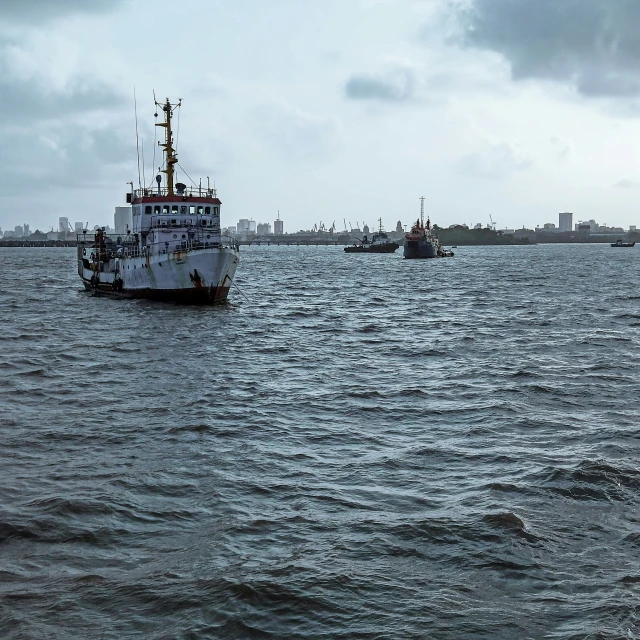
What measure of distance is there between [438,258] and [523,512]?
5573 inches

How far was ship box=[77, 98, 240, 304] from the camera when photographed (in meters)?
38.1

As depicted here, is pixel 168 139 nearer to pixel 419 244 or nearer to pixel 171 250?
pixel 171 250

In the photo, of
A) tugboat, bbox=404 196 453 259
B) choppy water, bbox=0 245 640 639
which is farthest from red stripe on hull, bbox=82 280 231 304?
tugboat, bbox=404 196 453 259

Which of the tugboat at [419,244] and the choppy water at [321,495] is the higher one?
the tugboat at [419,244]

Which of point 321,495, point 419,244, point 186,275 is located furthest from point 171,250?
point 419,244

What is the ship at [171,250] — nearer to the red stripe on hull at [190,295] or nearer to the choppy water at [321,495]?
the red stripe on hull at [190,295]

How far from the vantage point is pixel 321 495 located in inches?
404

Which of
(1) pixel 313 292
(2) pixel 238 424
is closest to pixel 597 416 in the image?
(2) pixel 238 424

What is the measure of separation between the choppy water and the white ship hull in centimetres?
1450

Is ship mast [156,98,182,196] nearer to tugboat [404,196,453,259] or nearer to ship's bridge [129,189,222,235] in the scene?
ship's bridge [129,189,222,235]

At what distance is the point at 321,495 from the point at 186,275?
1154 inches

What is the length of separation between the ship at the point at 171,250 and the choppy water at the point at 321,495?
14939 millimetres

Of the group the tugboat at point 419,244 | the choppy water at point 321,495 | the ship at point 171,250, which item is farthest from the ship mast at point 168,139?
the tugboat at point 419,244

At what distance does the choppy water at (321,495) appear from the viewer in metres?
7.13
